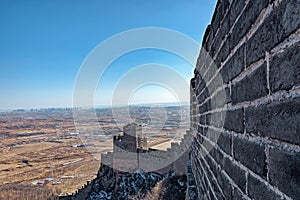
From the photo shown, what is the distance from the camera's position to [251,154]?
3.09ft

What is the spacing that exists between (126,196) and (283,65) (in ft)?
43.5

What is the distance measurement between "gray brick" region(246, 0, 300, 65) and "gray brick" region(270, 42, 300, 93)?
5cm

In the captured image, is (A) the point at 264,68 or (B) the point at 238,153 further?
(B) the point at 238,153

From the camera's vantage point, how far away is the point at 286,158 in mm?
662

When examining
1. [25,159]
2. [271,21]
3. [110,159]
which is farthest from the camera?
[25,159]

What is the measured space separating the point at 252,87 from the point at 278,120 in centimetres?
24

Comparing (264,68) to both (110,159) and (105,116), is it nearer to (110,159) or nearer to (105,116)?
(110,159)

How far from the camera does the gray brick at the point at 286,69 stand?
606mm

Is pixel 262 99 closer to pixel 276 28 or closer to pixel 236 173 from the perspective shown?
pixel 276 28

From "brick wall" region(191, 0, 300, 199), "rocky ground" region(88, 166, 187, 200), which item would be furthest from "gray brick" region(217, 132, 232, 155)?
"rocky ground" region(88, 166, 187, 200)

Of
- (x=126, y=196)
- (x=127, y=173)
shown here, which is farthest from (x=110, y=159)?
(x=126, y=196)

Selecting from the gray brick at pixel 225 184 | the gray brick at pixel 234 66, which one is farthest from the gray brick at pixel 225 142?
the gray brick at pixel 234 66

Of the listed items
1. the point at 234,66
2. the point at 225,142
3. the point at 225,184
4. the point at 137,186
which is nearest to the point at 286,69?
the point at 234,66

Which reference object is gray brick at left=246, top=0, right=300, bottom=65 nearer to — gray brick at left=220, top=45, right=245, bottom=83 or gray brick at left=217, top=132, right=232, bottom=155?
gray brick at left=220, top=45, right=245, bottom=83
